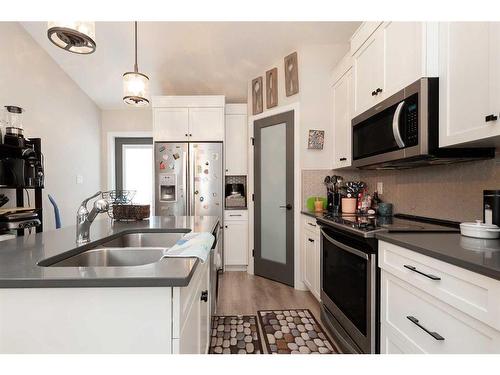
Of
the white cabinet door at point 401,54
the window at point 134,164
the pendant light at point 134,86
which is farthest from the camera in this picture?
the window at point 134,164

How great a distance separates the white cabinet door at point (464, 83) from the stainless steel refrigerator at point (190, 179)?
8.72 ft

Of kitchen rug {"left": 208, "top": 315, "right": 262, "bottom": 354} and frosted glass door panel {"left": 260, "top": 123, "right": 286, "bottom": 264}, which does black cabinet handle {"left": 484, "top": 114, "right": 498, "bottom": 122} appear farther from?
frosted glass door panel {"left": 260, "top": 123, "right": 286, "bottom": 264}

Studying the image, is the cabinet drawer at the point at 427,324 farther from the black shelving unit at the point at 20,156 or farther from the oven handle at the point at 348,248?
the black shelving unit at the point at 20,156

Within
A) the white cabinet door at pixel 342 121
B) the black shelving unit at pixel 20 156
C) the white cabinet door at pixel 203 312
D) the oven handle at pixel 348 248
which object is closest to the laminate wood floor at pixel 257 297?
the oven handle at pixel 348 248

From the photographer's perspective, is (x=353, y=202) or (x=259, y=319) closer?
(x=259, y=319)

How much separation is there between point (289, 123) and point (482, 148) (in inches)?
73.1

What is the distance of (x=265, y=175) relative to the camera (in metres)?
3.20

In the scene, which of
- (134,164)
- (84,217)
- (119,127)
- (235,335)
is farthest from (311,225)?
(119,127)

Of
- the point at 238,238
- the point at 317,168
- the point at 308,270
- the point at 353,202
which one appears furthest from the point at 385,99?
the point at 238,238

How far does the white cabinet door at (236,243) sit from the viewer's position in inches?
137

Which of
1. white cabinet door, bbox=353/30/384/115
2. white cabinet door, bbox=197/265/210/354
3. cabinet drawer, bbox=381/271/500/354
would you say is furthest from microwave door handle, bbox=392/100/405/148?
white cabinet door, bbox=197/265/210/354

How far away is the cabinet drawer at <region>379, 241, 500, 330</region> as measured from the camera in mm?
725
